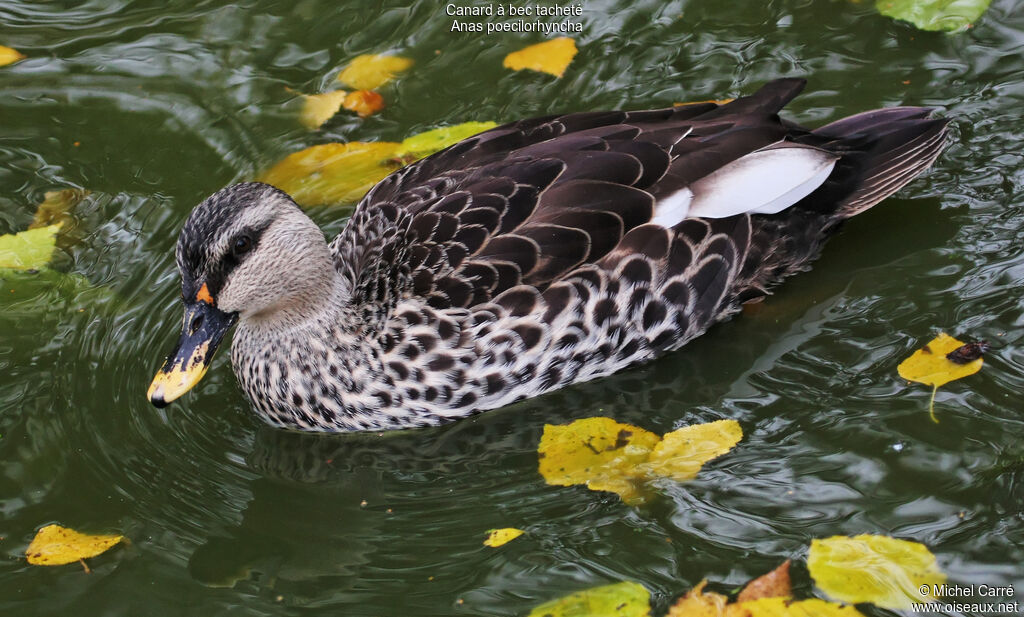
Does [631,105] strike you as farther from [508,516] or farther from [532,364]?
[508,516]

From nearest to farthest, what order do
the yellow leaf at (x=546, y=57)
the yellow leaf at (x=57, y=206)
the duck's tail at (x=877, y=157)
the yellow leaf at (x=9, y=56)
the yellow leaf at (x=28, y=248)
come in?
the duck's tail at (x=877, y=157) → the yellow leaf at (x=28, y=248) → the yellow leaf at (x=57, y=206) → the yellow leaf at (x=546, y=57) → the yellow leaf at (x=9, y=56)

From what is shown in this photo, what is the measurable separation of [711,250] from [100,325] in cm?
292

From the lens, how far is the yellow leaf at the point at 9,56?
24.2 ft

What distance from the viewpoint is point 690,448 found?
189 inches

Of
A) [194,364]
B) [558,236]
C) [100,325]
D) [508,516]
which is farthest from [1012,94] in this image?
[100,325]

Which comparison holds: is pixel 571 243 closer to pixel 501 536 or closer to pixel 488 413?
pixel 488 413

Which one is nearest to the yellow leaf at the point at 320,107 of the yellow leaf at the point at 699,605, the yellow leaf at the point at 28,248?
the yellow leaf at the point at 28,248

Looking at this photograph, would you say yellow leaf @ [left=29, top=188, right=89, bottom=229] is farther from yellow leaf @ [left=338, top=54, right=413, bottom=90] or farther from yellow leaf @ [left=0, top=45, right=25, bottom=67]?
yellow leaf @ [left=338, top=54, right=413, bottom=90]

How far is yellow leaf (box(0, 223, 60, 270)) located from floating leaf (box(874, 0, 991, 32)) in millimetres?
4832

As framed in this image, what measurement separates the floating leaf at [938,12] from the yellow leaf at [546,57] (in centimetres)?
185

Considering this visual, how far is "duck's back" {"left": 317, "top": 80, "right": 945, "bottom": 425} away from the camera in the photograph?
500cm

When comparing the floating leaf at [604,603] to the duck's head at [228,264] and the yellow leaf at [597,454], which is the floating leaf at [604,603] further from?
the duck's head at [228,264]

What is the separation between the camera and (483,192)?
5094 mm

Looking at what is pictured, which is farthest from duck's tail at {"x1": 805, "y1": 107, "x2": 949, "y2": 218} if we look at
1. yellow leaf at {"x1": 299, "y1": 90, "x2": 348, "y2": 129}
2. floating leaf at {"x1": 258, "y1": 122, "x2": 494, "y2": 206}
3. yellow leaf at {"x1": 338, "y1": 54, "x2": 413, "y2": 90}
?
yellow leaf at {"x1": 299, "y1": 90, "x2": 348, "y2": 129}
